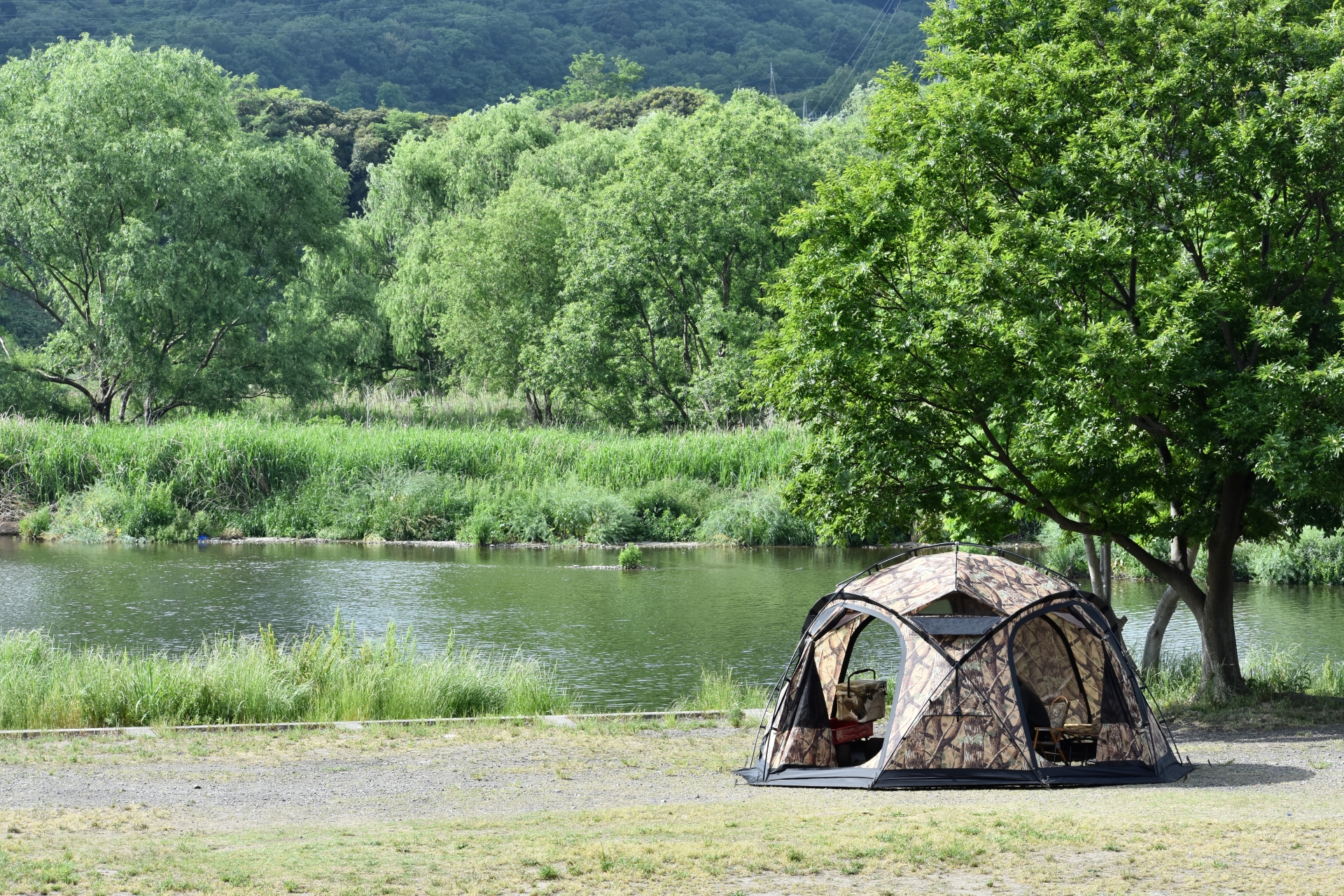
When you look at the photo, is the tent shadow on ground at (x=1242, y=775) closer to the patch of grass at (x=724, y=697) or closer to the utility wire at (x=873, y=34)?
the patch of grass at (x=724, y=697)

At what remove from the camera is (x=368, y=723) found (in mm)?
14297

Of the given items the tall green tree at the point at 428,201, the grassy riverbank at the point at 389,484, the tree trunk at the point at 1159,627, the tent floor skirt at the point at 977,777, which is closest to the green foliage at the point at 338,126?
Answer: the tall green tree at the point at 428,201

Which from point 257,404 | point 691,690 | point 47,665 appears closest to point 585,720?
point 691,690

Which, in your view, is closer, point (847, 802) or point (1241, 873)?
point (1241, 873)

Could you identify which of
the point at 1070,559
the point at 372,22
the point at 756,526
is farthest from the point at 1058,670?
the point at 372,22

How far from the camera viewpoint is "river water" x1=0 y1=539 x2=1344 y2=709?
68.9 ft

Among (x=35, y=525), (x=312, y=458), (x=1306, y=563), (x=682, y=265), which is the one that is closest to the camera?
(x=1306, y=563)

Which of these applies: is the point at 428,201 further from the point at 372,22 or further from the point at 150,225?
the point at 372,22

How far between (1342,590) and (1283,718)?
15.8 m

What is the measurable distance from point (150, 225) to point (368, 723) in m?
34.3

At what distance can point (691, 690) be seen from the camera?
18.2 metres

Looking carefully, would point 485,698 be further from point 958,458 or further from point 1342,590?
point 1342,590

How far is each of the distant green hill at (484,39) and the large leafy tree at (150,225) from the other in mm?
60312

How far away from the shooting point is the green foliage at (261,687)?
14133 mm
